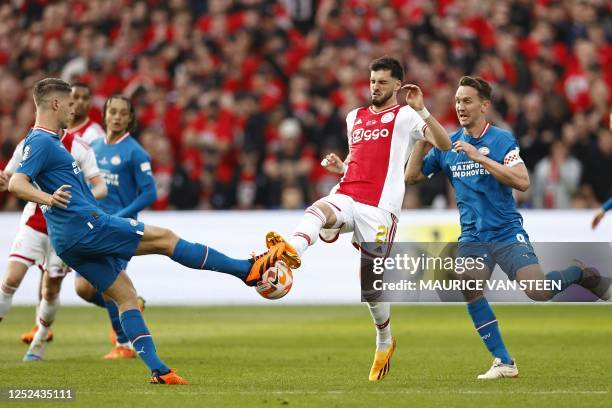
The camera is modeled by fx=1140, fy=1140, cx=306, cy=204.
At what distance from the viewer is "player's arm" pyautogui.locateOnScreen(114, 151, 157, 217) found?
12.3 metres

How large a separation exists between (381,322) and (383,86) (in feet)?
6.85

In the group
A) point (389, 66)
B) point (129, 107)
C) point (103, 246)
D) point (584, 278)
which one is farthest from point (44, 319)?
point (584, 278)

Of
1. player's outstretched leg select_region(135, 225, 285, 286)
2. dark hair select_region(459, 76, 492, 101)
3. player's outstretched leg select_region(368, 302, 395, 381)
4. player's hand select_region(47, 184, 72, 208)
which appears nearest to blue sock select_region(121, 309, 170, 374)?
player's outstretched leg select_region(135, 225, 285, 286)

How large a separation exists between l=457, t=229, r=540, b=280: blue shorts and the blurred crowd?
9342 millimetres

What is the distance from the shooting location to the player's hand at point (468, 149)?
9.51 metres

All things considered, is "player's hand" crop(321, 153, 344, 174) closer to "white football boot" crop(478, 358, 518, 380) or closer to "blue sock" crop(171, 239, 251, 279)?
"blue sock" crop(171, 239, 251, 279)

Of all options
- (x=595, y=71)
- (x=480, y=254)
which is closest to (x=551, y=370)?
(x=480, y=254)

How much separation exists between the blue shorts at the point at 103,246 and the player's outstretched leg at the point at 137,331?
6.2 inches

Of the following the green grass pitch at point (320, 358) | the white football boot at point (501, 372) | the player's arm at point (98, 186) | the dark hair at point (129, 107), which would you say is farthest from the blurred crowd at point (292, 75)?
the white football boot at point (501, 372)

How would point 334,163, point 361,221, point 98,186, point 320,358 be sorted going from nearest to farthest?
point 361,221 < point 334,163 < point 98,186 < point 320,358

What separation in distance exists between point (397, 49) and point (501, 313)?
6213 mm

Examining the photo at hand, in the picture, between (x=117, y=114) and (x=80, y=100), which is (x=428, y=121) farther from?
(x=80, y=100)

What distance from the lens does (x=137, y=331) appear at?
926 cm

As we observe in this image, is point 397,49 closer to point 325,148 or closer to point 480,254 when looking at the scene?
point 325,148
